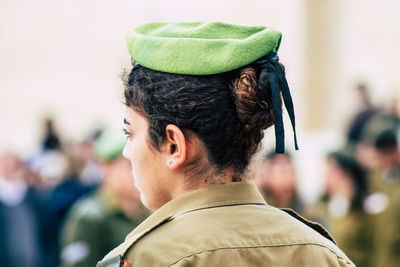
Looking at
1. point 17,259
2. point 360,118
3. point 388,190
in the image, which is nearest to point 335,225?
point 388,190

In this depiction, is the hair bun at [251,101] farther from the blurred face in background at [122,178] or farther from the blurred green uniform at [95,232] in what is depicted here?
the blurred face in background at [122,178]

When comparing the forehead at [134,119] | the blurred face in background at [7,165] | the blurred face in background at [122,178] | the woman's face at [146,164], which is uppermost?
the forehead at [134,119]

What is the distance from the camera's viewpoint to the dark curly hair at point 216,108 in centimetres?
159

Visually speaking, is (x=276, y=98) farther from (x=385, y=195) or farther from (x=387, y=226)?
(x=385, y=195)

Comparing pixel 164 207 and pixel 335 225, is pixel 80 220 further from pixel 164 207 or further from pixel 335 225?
pixel 164 207

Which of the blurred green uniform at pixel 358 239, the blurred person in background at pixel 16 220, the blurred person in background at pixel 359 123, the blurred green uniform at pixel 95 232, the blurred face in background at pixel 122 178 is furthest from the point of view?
the blurred person in background at pixel 359 123

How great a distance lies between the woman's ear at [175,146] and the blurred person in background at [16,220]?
17.8 ft

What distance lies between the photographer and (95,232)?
426 cm

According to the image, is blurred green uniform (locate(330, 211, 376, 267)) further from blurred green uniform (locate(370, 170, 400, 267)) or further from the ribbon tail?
the ribbon tail

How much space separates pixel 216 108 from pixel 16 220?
5.59 m

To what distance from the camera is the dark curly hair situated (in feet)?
5.22

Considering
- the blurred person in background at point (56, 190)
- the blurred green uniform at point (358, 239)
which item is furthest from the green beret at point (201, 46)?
the blurred person in background at point (56, 190)

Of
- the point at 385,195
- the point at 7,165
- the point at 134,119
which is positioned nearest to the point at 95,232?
the point at 385,195

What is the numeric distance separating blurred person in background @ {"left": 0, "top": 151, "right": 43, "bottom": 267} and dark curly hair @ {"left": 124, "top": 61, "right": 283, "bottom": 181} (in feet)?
17.8
